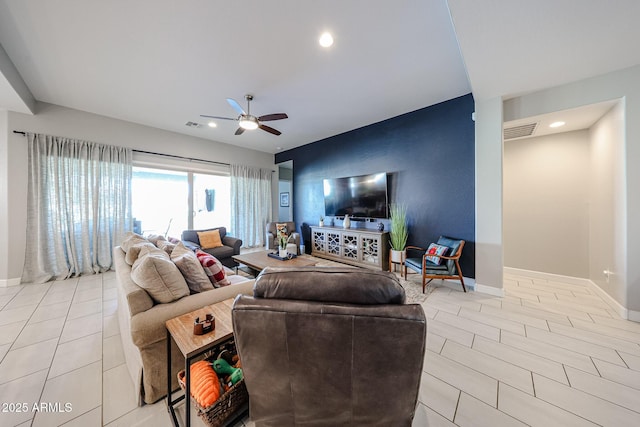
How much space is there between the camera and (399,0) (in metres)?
1.66

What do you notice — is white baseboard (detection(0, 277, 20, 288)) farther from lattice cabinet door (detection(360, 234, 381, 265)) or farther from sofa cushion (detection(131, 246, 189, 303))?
lattice cabinet door (detection(360, 234, 381, 265))

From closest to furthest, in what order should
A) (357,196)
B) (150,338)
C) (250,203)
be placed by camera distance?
(150,338), (357,196), (250,203)

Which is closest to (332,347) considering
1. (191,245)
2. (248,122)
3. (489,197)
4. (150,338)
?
(150,338)

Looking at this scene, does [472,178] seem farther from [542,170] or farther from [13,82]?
[13,82]

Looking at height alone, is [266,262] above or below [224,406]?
above

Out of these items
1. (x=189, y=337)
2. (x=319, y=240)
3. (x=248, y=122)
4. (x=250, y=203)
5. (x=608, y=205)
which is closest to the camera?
(x=189, y=337)

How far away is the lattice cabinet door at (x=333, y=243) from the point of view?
4.42 meters

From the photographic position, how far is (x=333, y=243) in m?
4.50

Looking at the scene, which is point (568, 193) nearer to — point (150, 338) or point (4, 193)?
→ point (150, 338)

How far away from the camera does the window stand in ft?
13.8

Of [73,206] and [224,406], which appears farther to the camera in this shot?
[73,206]

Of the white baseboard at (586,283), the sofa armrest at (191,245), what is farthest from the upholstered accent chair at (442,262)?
the sofa armrest at (191,245)

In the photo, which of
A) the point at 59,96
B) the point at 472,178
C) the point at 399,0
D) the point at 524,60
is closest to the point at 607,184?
the point at 472,178

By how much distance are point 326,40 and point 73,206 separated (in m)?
4.48
